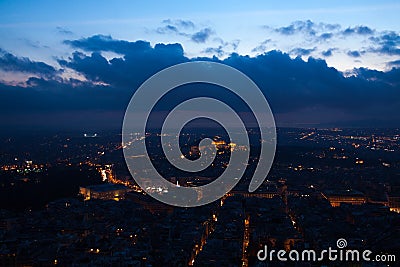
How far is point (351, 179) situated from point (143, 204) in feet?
43.7

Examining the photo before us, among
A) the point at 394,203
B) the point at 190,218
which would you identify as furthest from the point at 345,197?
the point at 190,218

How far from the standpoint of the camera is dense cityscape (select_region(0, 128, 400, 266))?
32.6 feet

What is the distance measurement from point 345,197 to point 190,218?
Result: 8.98 meters

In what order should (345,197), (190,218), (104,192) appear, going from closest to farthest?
1. (190,218)
2. (345,197)
3. (104,192)

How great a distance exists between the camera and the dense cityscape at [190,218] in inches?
391

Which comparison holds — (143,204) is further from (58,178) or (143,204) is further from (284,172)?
(284,172)

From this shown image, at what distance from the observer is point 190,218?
45.9ft

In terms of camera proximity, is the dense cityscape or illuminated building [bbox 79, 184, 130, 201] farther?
illuminated building [bbox 79, 184, 130, 201]

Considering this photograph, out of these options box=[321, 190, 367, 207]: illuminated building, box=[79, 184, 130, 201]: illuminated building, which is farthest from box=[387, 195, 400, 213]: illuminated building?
box=[79, 184, 130, 201]: illuminated building

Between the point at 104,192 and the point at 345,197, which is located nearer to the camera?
the point at 345,197

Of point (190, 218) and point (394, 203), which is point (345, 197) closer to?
point (394, 203)

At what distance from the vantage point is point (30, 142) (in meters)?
52.5

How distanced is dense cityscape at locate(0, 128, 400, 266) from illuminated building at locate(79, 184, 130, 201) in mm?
55

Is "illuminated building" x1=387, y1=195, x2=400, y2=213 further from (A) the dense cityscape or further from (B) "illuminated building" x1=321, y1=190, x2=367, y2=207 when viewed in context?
(B) "illuminated building" x1=321, y1=190, x2=367, y2=207
